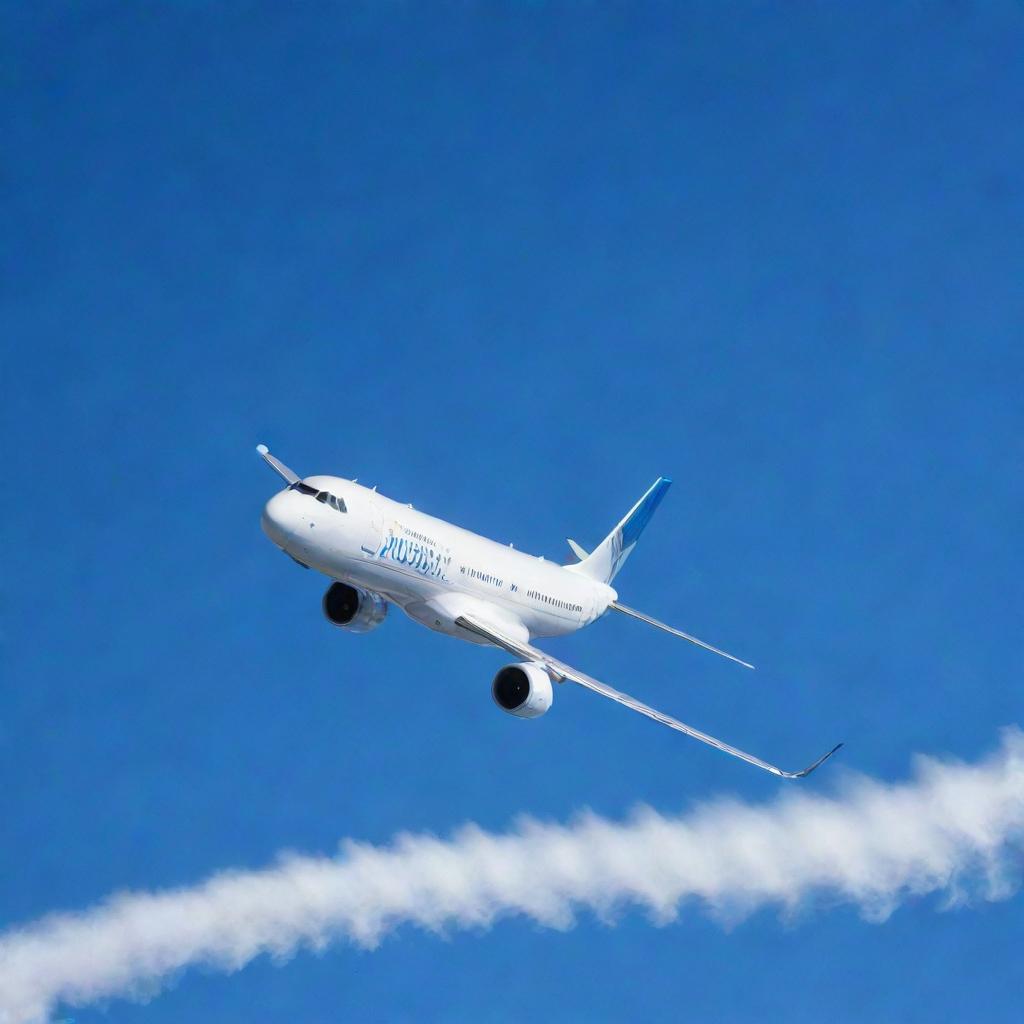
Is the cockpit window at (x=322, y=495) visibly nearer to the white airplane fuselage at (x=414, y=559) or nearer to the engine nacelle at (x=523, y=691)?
the white airplane fuselage at (x=414, y=559)

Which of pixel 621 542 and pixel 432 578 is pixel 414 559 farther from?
pixel 621 542

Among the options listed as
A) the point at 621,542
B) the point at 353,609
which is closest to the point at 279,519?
the point at 353,609

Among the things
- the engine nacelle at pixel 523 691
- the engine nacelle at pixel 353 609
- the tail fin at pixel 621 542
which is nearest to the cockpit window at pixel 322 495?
the engine nacelle at pixel 353 609

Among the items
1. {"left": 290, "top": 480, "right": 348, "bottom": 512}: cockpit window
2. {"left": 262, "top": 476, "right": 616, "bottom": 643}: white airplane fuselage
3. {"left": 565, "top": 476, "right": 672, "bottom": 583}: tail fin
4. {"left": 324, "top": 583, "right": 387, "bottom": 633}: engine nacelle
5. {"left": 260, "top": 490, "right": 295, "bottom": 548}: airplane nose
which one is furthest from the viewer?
{"left": 565, "top": 476, "right": 672, "bottom": 583}: tail fin

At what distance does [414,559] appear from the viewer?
69125mm

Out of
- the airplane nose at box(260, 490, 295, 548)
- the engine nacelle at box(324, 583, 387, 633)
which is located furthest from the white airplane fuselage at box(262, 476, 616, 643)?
the engine nacelle at box(324, 583, 387, 633)

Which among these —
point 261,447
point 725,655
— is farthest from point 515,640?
point 261,447

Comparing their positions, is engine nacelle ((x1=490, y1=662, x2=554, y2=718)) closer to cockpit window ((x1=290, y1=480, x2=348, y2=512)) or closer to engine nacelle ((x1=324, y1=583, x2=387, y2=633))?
engine nacelle ((x1=324, y1=583, x2=387, y2=633))

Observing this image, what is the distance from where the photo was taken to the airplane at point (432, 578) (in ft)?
217

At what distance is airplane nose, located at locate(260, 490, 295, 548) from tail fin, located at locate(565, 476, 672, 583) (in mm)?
22004

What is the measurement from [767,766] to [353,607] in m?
18.6

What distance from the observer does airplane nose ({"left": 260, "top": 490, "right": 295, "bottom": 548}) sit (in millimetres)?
65000

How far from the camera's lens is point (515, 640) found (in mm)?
72250

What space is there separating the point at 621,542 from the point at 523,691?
2216 cm
